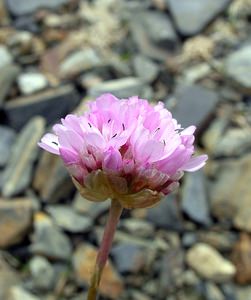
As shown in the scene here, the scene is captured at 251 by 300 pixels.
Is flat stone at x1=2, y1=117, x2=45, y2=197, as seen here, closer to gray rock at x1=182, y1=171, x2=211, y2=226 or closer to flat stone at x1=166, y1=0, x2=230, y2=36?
gray rock at x1=182, y1=171, x2=211, y2=226

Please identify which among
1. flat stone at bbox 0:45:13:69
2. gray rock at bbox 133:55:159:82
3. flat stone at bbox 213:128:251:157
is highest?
flat stone at bbox 0:45:13:69

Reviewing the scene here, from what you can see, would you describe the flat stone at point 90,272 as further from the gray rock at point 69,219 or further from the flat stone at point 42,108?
the flat stone at point 42,108

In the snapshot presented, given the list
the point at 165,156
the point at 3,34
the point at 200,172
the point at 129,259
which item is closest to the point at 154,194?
the point at 165,156

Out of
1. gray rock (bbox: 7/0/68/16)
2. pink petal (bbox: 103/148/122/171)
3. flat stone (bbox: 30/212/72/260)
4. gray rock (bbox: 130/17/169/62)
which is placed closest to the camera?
pink petal (bbox: 103/148/122/171)

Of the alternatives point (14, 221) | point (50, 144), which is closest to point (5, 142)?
point (14, 221)

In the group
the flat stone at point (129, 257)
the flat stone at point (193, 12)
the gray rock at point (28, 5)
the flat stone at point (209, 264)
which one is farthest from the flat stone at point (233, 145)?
the gray rock at point (28, 5)

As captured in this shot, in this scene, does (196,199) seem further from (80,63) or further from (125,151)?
(125,151)

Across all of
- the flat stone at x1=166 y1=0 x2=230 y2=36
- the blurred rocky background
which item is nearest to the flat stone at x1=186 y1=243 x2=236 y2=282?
the blurred rocky background
